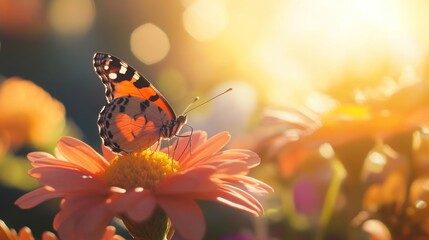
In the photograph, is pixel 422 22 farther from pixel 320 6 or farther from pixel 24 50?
pixel 24 50

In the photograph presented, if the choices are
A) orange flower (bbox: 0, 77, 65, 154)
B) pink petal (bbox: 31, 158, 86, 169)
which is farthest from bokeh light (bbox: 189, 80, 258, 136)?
pink petal (bbox: 31, 158, 86, 169)

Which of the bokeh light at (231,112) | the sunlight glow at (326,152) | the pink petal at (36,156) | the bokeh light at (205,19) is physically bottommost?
the bokeh light at (205,19)

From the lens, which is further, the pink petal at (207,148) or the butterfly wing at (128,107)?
the butterfly wing at (128,107)

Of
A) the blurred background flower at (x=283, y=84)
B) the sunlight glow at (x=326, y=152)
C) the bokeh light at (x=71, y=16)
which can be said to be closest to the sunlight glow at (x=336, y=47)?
the blurred background flower at (x=283, y=84)

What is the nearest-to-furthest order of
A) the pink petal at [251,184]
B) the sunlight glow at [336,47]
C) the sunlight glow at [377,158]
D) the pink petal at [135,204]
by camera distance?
the pink petal at [135,204]
the pink petal at [251,184]
the sunlight glow at [377,158]
the sunlight glow at [336,47]

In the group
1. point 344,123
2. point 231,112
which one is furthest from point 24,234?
point 231,112

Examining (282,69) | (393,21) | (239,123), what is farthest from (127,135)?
(393,21)

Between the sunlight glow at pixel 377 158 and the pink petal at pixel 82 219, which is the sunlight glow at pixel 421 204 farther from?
the pink petal at pixel 82 219
